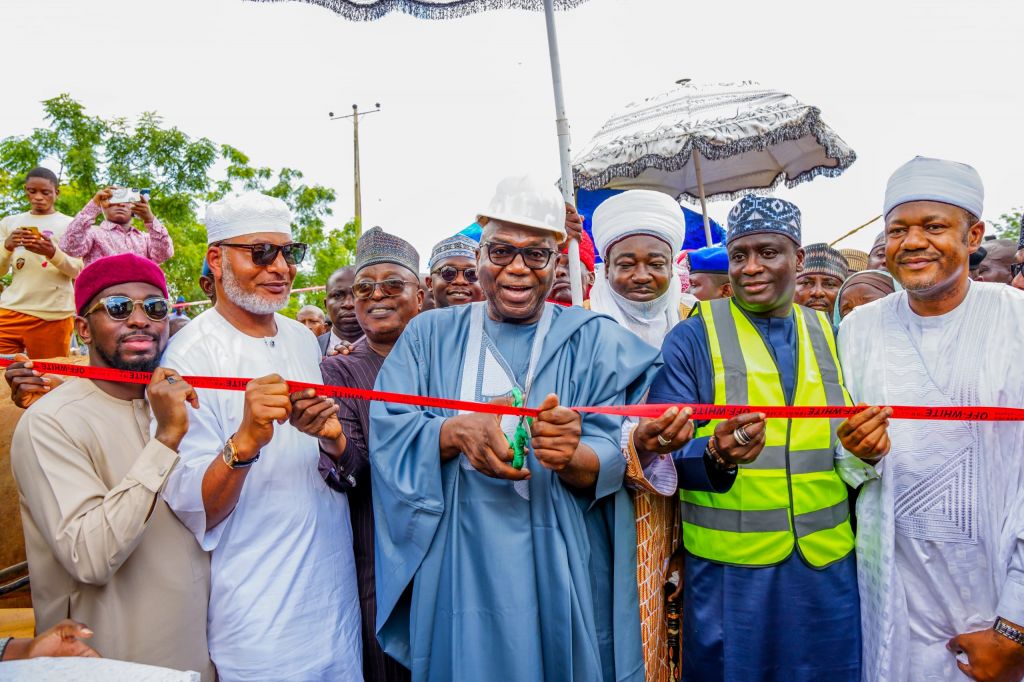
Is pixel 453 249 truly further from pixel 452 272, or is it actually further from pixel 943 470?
pixel 943 470

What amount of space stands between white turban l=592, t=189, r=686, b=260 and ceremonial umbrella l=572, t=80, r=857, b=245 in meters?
2.96

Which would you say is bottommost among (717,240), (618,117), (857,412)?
(857,412)

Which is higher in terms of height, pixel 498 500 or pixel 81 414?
pixel 81 414

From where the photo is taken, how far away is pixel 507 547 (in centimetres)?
250

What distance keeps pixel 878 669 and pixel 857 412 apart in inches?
42.1

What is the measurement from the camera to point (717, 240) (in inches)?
348

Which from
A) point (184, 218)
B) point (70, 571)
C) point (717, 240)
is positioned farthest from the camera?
point (184, 218)

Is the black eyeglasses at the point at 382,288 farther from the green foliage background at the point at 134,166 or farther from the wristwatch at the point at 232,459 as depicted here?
the green foliage background at the point at 134,166

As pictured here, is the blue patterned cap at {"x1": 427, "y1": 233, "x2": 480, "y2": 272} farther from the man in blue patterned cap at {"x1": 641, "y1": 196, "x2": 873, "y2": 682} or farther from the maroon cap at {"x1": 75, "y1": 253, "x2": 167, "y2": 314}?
the maroon cap at {"x1": 75, "y1": 253, "x2": 167, "y2": 314}

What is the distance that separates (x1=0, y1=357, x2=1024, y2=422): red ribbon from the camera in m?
2.55

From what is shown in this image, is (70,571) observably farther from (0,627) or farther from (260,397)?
(0,627)

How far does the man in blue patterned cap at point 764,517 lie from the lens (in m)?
2.71

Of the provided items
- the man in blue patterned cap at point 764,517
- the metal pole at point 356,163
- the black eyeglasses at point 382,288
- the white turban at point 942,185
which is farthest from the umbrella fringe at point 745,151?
the metal pole at point 356,163

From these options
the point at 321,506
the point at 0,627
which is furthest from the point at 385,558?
the point at 0,627
